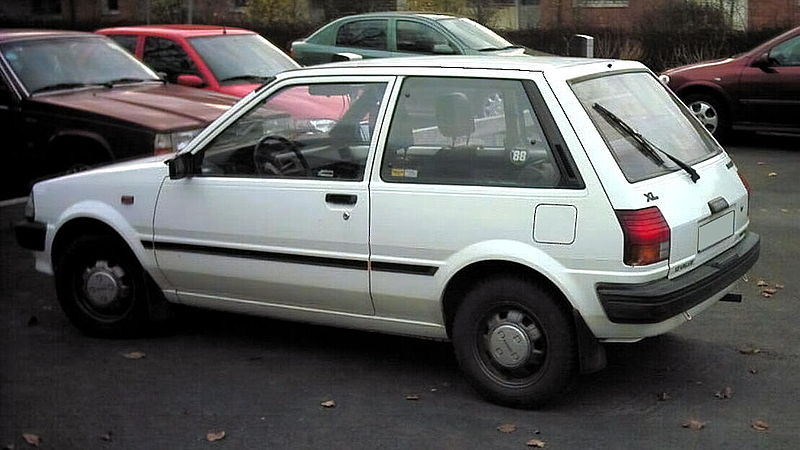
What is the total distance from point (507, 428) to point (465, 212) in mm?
988

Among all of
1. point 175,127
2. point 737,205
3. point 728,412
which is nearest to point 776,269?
point 737,205

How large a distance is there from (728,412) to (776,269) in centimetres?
280

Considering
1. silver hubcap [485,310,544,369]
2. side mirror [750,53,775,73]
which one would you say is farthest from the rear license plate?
side mirror [750,53,775,73]

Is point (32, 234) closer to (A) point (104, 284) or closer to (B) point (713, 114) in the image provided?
(A) point (104, 284)

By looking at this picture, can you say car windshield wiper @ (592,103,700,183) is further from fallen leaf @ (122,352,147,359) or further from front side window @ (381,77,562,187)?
fallen leaf @ (122,352,147,359)

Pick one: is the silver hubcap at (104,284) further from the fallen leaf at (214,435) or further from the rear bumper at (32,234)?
the fallen leaf at (214,435)

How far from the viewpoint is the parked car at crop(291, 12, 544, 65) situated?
14.1 meters

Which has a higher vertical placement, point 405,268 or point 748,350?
point 405,268

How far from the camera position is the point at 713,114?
13.5 meters

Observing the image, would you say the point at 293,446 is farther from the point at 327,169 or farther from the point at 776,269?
the point at 776,269

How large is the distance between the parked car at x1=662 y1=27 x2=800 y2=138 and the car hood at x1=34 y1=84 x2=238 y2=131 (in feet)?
20.0

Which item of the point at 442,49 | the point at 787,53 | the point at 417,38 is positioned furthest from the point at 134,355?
the point at 787,53

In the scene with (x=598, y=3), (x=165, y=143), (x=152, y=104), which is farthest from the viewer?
(x=598, y=3)

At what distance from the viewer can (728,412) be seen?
5027 millimetres
